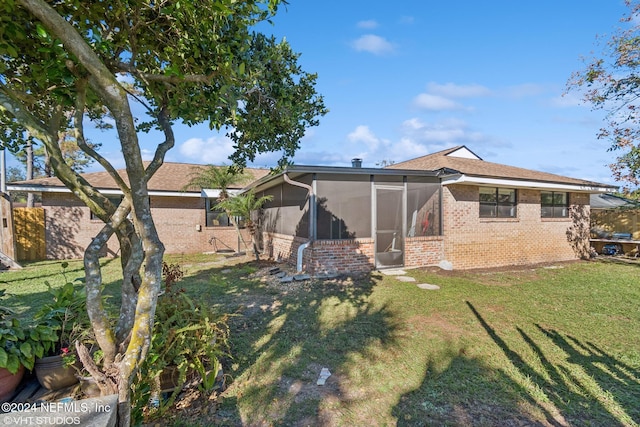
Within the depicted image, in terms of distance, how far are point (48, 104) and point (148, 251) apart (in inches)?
147

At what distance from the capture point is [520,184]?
32.7 feet

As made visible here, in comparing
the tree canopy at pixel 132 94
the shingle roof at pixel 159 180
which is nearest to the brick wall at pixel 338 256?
the tree canopy at pixel 132 94

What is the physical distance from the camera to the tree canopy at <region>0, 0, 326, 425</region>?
2326mm

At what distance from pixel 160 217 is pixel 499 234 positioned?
14.4 m

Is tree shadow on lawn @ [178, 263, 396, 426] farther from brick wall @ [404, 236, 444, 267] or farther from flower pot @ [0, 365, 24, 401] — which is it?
brick wall @ [404, 236, 444, 267]

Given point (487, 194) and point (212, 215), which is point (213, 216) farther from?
point (487, 194)

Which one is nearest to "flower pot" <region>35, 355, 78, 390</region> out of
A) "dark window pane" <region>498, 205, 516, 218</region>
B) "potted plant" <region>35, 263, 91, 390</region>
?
"potted plant" <region>35, 263, 91, 390</region>

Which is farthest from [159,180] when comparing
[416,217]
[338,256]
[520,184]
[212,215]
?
[520,184]

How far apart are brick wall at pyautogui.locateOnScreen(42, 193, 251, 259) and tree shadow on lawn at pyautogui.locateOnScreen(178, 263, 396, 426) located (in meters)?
7.66

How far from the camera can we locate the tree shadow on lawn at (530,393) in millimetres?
2805

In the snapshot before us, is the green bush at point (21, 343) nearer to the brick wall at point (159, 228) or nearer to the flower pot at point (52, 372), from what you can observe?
the flower pot at point (52, 372)

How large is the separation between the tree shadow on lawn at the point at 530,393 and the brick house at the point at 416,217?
4995 millimetres

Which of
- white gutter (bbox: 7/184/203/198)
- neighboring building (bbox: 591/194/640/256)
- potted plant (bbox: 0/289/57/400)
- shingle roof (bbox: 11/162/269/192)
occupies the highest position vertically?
shingle roof (bbox: 11/162/269/192)

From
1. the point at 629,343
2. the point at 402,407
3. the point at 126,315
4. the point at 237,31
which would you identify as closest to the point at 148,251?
the point at 126,315
